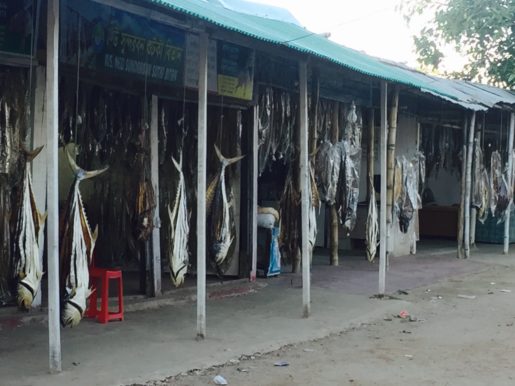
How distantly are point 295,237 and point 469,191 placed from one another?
189 inches

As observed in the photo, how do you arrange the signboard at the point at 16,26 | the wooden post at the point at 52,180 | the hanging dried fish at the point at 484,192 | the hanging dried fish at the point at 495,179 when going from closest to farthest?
the wooden post at the point at 52,180 < the signboard at the point at 16,26 < the hanging dried fish at the point at 484,192 < the hanging dried fish at the point at 495,179

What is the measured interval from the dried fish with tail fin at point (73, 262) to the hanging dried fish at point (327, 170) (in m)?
4.55

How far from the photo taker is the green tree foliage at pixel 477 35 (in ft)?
53.8

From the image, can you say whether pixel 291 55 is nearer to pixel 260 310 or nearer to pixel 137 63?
pixel 137 63

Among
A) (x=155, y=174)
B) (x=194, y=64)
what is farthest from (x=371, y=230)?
(x=194, y=64)

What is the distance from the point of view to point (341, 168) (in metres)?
9.43

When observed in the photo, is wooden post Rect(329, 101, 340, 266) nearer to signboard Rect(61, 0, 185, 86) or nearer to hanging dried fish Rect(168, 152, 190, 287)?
signboard Rect(61, 0, 185, 86)

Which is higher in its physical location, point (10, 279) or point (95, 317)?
point (10, 279)

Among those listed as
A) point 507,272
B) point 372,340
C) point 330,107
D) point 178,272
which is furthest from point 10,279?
point 507,272

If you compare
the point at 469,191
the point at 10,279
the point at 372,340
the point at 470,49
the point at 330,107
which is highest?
the point at 470,49

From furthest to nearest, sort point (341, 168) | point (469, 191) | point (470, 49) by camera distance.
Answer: point (470, 49) → point (469, 191) → point (341, 168)

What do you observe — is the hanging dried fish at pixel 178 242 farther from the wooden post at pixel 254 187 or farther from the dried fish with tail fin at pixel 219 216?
the wooden post at pixel 254 187

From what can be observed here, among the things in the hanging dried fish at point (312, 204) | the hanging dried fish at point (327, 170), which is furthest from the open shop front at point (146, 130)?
the hanging dried fish at point (327, 170)

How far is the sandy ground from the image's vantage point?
17.7 ft
